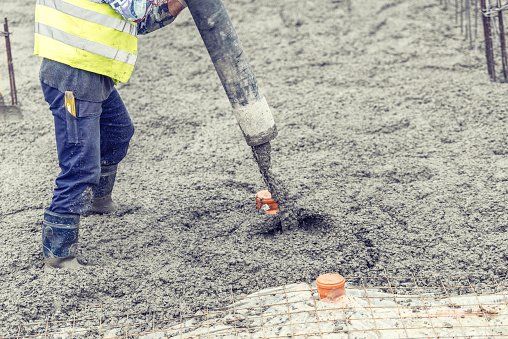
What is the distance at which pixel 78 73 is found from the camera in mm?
3428

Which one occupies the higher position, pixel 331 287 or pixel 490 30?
pixel 331 287

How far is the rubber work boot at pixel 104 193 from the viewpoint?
160 inches

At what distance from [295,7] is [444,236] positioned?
10.3 ft

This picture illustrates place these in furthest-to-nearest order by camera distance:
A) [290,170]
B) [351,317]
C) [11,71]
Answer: [11,71], [290,170], [351,317]

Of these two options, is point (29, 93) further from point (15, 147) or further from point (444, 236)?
point (444, 236)

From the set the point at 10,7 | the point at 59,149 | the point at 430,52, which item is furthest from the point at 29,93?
the point at 430,52

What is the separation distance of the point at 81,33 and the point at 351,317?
1636 millimetres

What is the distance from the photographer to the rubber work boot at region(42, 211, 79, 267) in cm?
355

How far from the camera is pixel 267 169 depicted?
3785 millimetres

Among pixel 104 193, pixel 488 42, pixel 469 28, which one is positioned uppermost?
pixel 104 193

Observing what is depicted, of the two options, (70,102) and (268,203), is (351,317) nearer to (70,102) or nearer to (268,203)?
(268,203)

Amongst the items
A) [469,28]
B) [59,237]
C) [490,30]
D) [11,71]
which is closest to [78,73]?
[59,237]

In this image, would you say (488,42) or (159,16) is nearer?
(159,16)

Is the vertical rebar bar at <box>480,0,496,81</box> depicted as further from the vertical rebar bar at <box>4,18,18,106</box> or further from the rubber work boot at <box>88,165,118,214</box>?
the vertical rebar bar at <box>4,18,18,106</box>
